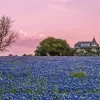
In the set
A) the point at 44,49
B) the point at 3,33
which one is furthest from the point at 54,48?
the point at 3,33

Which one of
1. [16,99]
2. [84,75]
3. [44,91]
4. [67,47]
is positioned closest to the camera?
[16,99]

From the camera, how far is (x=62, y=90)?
10648mm

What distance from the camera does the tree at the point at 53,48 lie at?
50.1m

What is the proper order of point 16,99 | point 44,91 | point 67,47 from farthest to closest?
point 67,47 → point 44,91 → point 16,99

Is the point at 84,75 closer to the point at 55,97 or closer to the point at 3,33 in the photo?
the point at 55,97

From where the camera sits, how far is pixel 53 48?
172ft

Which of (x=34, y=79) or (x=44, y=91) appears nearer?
(x=44, y=91)

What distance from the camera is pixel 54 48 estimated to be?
5262 cm

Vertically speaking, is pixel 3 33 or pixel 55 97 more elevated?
pixel 3 33

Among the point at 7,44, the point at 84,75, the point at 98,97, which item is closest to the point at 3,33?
the point at 7,44

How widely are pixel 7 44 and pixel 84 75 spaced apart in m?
16.4

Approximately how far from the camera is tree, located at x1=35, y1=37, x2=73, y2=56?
164 ft

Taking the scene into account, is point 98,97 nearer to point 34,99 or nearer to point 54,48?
point 34,99

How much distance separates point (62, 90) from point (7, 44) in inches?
794
